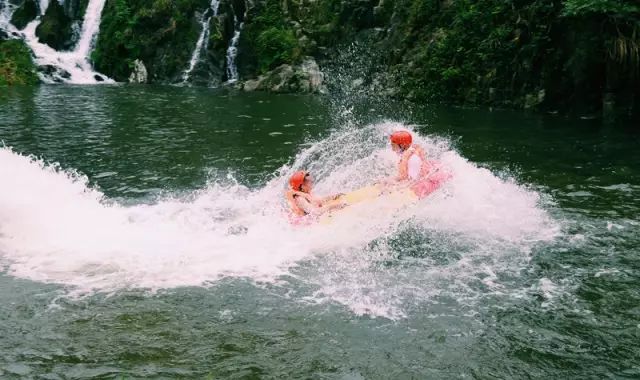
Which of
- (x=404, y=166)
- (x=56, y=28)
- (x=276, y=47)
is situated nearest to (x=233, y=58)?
(x=276, y=47)

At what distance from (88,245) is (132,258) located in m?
0.90

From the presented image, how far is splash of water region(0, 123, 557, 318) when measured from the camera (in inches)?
325

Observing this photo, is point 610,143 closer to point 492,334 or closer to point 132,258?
point 492,334

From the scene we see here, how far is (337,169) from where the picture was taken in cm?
1451

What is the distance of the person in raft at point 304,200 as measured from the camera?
10375mm

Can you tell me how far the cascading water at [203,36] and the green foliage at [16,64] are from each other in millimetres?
9386

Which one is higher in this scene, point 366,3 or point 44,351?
point 366,3

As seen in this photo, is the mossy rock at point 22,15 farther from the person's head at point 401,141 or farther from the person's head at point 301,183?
the person's head at point 401,141

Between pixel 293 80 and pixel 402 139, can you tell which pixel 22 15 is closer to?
pixel 293 80

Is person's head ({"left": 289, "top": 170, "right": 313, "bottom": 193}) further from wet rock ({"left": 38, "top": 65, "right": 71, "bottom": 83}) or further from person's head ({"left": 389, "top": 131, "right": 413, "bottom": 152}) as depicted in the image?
wet rock ({"left": 38, "top": 65, "right": 71, "bottom": 83})

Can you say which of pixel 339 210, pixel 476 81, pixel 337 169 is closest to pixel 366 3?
pixel 476 81

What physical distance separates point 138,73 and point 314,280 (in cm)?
→ 3573

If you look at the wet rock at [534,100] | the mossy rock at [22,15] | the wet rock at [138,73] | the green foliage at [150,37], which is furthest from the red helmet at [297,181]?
the mossy rock at [22,15]

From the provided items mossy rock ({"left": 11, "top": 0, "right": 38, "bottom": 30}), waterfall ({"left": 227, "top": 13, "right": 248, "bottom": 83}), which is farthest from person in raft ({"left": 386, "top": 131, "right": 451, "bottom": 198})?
mossy rock ({"left": 11, "top": 0, "right": 38, "bottom": 30})
